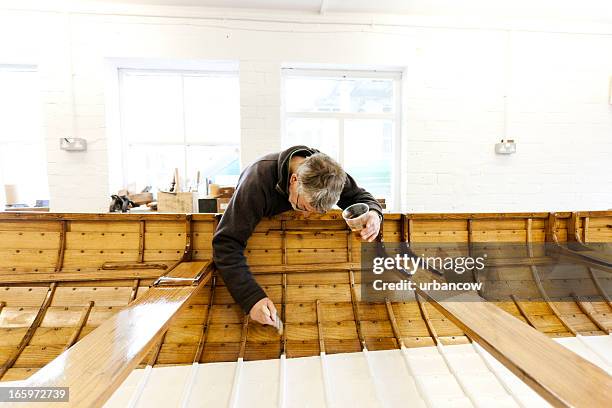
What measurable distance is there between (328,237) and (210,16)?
317cm

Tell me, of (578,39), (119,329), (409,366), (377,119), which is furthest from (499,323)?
(578,39)

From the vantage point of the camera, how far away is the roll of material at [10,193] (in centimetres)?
378

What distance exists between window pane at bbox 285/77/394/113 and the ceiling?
80cm

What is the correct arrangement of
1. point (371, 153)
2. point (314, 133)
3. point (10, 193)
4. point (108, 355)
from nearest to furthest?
1. point (108, 355)
2. point (10, 193)
3. point (314, 133)
4. point (371, 153)

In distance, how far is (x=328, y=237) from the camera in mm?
1940

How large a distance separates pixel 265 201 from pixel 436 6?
350 cm

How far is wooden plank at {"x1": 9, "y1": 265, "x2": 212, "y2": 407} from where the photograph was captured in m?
0.70

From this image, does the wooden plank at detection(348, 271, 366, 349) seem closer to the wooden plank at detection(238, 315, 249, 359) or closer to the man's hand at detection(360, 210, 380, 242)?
the man's hand at detection(360, 210, 380, 242)

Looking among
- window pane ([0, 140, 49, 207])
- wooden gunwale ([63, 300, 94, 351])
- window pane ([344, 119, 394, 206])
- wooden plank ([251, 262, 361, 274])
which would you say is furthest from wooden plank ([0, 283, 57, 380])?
window pane ([344, 119, 394, 206])

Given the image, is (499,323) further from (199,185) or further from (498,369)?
(199,185)

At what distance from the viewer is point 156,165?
4125mm

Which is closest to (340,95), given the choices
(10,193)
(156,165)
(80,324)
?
(156,165)

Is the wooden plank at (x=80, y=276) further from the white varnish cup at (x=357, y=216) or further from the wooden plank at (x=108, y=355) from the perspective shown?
the white varnish cup at (x=357, y=216)

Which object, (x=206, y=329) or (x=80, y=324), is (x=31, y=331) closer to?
(x=80, y=324)
